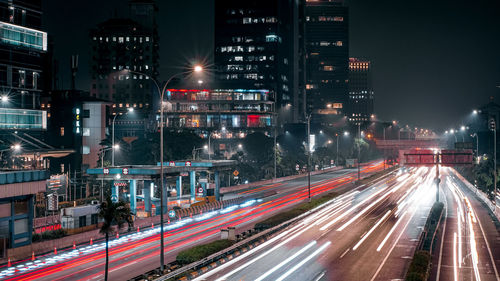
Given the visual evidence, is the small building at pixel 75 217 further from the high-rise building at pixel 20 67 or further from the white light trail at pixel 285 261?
the high-rise building at pixel 20 67

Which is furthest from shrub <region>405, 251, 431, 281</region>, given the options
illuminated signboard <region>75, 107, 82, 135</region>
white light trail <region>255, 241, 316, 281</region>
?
illuminated signboard <region>75, 107, 82, 135</region>

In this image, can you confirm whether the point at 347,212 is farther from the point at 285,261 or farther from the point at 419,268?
the point at 419,268

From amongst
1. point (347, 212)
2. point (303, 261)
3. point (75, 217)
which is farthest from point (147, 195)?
point (303, 261)

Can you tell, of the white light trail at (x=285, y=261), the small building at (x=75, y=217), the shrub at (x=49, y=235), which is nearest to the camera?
the white light trail at (x=285, y=261)

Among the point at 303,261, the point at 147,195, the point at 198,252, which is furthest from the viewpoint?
the point at 147,195

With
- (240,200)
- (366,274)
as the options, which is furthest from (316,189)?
(366,274)

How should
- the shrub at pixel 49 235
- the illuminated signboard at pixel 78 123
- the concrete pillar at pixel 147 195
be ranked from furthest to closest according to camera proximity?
the illuminated signboard at pixel 78 123, the concrete pillar at pixel 147 195, the shrub at pixel 49 235

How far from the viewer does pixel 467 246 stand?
42.4 metres

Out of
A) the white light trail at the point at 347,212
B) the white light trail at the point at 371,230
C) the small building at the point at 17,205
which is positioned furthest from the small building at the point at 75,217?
the white light trail at the point at 371,230

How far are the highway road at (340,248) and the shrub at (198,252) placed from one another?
4.41ft

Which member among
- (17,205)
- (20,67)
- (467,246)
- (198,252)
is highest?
(20,67)

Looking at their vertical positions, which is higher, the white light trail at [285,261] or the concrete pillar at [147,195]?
the concrete pillar at [147,195]

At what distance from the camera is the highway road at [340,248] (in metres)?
31.6

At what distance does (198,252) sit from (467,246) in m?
23.5
